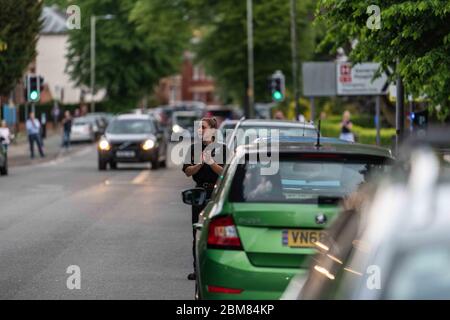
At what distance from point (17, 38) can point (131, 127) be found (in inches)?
726

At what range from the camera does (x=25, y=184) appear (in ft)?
97.2

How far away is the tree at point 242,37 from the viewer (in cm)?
6894

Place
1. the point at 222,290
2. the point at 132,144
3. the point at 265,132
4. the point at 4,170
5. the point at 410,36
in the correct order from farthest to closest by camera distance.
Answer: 1. the point at 132,144
2. the point at 4,170
3. the point at 265,132
4. the point at 410,36
5. the point at 222,290

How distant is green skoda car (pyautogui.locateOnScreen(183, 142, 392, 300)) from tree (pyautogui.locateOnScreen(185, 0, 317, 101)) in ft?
194

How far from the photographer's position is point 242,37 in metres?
71.7

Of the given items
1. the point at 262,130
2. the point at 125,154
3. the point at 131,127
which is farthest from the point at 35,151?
the point at 262,130

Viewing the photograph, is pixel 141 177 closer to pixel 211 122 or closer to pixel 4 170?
pixel 4 170

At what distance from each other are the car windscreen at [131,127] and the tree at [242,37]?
2910 cm

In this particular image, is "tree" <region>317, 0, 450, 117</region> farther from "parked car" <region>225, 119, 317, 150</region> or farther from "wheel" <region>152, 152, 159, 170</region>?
"wheel" <region>152, 152, 159, 170</region>

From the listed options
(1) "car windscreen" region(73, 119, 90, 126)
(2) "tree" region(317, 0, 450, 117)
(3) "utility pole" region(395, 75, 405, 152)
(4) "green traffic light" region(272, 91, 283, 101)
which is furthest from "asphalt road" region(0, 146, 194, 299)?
(1) "car windscreen" region(73, 119, 90, 126)

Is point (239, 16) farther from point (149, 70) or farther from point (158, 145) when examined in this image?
point (158, 145)

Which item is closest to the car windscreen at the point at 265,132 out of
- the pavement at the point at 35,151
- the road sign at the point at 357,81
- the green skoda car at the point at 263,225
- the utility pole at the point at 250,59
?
the green skoda car at the point at 263,225

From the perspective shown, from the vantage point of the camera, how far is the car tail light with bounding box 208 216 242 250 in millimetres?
8023

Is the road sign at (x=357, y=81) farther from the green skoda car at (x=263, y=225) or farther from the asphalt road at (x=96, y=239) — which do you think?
the green skoda car at (x=263, y=225)
